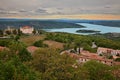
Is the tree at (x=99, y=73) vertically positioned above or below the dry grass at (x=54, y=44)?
above

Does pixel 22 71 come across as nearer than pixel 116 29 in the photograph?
Yes

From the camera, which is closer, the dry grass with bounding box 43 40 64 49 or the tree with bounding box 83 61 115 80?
the tree with bounding box 83 61 115 80

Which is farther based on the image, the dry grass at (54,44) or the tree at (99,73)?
the dry grass at (54,44)

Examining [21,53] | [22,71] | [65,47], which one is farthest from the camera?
[65,47]

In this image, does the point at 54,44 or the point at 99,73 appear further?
the point at 54,44

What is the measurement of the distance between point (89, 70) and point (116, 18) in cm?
1152

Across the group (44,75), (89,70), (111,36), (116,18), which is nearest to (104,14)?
(116,18)

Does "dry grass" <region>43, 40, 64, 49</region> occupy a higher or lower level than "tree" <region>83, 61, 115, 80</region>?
lower

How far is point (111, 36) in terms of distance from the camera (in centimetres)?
2395

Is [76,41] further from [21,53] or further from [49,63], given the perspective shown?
[49,63]

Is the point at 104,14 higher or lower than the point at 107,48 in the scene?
higher

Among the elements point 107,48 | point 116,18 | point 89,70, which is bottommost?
point 107,48

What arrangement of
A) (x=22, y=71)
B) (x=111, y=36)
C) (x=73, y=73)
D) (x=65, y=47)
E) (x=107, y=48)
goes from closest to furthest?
(x=22, y=71) → (x=73, y=73) → (x=65, y=47) → (x=107, y=48) → (x=111, y=36)

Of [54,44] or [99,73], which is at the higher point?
[99,73]
